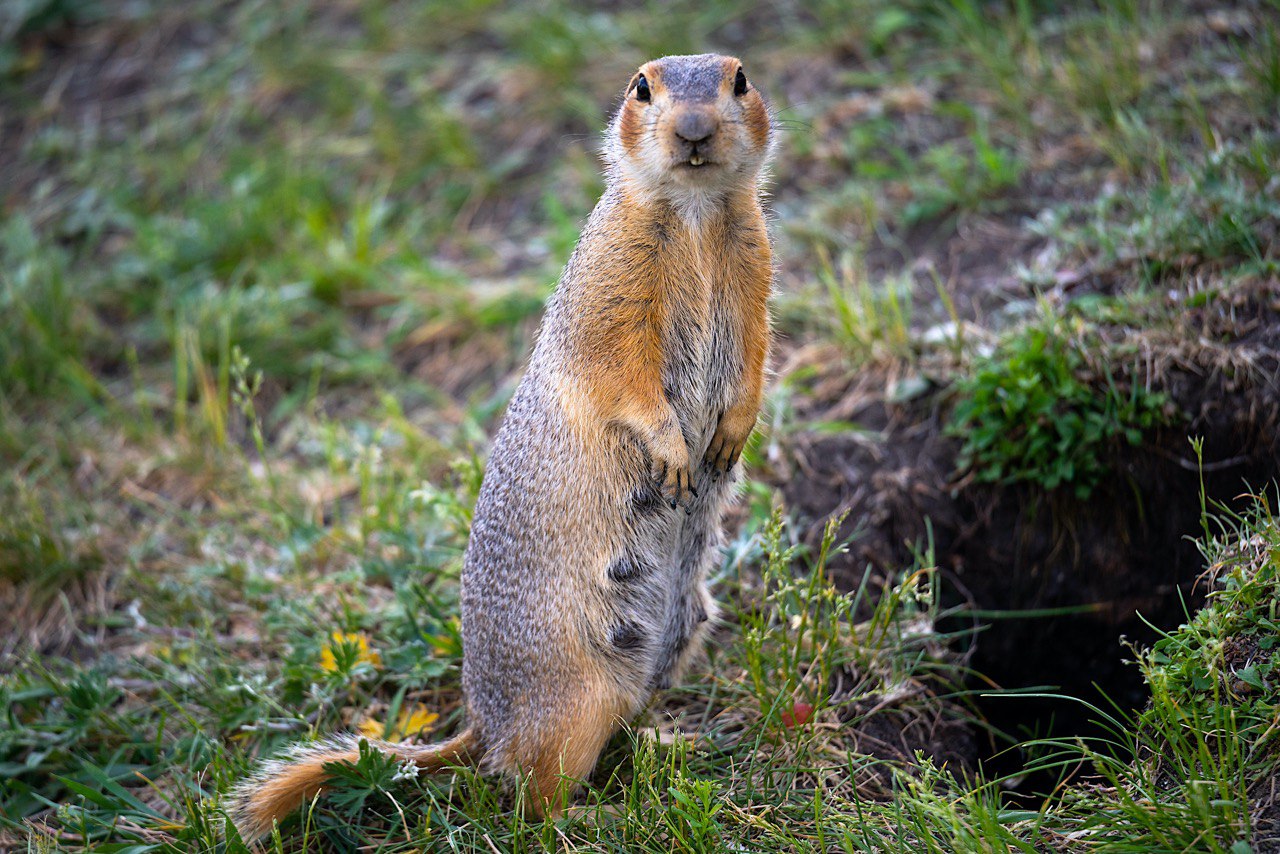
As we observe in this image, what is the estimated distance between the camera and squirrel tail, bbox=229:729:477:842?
10.5 ft

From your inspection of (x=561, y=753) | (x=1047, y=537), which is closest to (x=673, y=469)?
(x=561, y=753)

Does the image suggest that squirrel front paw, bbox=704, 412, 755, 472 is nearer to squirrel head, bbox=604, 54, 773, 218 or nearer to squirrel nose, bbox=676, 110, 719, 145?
squirrel head, bbox=604, 54, 773, 218

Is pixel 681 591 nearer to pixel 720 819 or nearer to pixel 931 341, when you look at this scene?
pixel 720 819

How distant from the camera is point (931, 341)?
15.4ft

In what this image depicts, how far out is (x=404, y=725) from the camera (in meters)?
3.71

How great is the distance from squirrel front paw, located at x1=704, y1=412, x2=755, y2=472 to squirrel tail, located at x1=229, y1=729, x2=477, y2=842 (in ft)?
3.89

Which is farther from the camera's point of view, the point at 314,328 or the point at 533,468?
the point at 314,328

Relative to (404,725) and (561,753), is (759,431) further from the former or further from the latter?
(404,725)

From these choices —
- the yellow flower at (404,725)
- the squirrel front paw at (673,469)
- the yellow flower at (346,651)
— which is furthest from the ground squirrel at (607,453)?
the yellow flower at (346,651)

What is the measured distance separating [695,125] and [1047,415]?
2.00 m

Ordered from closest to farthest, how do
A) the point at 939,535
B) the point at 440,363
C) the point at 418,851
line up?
the point at 418,851 → the point at 939,535 → the point at 440,363

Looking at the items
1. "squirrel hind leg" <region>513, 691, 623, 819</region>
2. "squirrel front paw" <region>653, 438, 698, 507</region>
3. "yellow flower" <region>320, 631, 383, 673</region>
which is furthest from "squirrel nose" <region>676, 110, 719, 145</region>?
"yellow flower" <region>320, 631, 383, 673</region>

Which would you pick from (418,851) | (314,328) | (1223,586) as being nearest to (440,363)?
(314,328)

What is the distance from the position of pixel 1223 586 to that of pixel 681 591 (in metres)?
1.73
